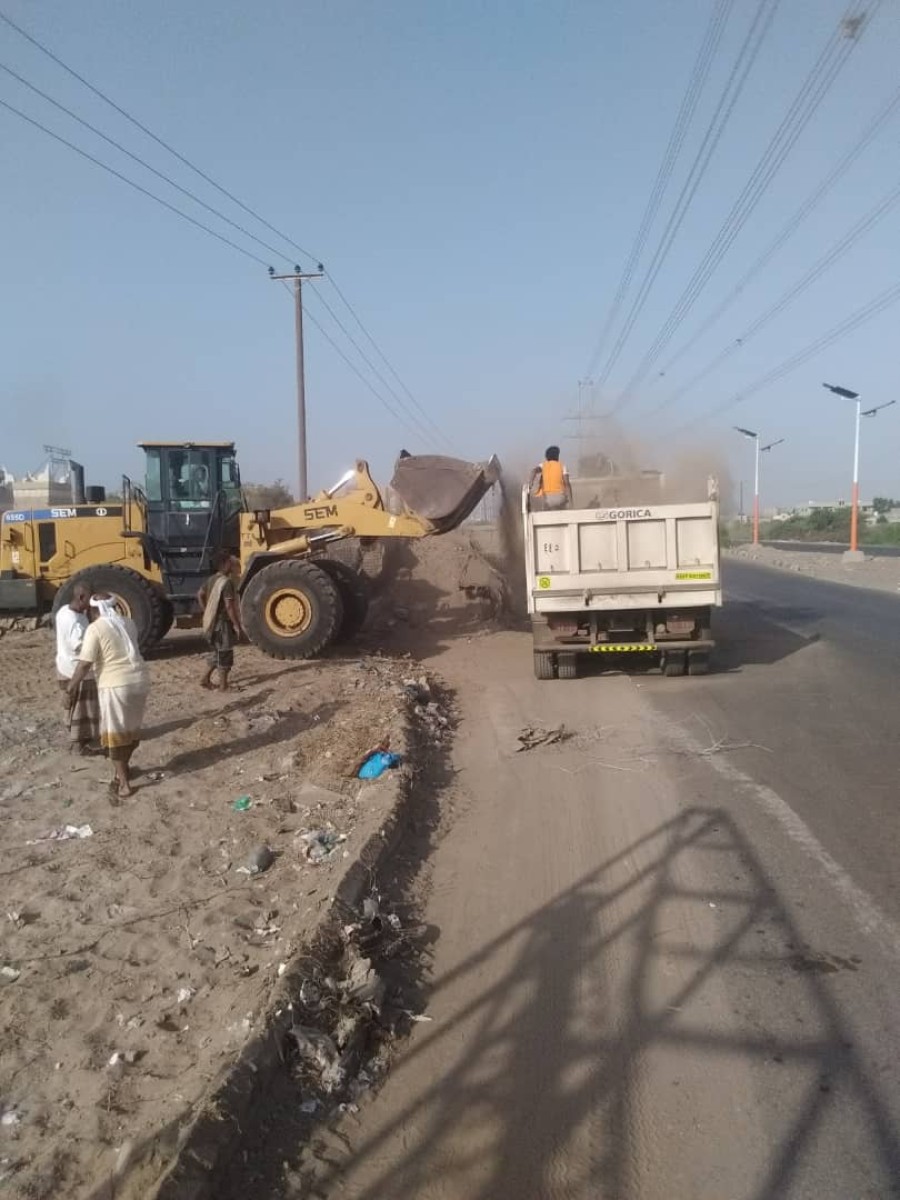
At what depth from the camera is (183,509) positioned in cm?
1453

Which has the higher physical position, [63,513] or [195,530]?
[63,513]

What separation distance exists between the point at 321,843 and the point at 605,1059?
2.84 m

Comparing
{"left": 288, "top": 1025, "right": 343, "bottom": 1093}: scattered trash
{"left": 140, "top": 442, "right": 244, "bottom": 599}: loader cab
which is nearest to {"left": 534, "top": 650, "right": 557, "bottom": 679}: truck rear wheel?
{"left": 140, "top": 442, "right": 244, "bottom": 599}: loader cab

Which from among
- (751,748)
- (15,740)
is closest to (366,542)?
(15,740)

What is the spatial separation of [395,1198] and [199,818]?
4.10 metres

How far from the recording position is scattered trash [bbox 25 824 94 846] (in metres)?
6.45

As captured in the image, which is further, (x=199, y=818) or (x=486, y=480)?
(x=486, y=480)

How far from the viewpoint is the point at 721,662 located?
44.6ft

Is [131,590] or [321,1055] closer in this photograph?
[321,1055]

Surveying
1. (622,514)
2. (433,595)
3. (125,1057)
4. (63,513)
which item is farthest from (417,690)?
(433,595)

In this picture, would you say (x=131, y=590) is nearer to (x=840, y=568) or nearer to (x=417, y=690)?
(x=417, y=690)

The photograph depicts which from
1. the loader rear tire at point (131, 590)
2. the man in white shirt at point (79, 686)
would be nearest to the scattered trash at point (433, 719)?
the man in white shirt at point (79, 686)

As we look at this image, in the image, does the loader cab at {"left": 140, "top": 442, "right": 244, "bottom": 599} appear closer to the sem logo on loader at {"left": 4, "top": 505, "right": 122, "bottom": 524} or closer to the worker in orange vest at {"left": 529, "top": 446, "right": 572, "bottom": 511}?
the sem logo on loader at {"left": 4, "top": 505, "right": 122, "bottom": 524}

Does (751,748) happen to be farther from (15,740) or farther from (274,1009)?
(15,740)
